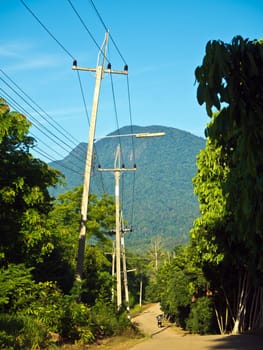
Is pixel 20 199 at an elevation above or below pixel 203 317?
above

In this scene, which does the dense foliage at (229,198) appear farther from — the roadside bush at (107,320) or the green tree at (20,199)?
the green tree at (20,199)

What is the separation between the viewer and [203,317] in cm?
3859

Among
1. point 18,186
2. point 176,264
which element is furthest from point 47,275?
point 176,264

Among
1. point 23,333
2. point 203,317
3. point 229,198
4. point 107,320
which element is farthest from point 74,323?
point 203,317

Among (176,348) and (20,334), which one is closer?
(20,334)

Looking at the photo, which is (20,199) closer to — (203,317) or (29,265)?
(29,265)

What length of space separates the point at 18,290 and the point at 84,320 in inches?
90.2

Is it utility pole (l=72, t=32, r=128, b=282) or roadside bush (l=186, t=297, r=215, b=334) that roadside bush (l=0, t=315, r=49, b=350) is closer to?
utility pole (l=72, t=32, r=128, b=282)

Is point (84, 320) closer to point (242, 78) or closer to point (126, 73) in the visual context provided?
point (126, 73)

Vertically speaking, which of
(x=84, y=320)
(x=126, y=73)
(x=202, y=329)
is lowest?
(x=202, y=329)

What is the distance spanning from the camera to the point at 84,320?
17.5 m

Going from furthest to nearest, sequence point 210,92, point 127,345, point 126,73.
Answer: point 126,73, point 127,345, point 210,92

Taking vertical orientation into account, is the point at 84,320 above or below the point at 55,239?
below

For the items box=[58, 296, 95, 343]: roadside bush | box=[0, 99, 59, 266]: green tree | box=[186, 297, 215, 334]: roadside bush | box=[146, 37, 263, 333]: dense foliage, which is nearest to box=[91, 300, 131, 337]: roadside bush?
box=[58, 296, 95, 343]: roadside bush
